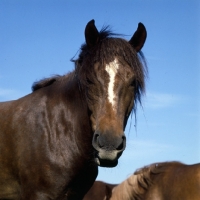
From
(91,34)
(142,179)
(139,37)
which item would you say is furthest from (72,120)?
(142,179)

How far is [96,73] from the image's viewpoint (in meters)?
5.87

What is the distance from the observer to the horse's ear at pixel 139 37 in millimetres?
6469

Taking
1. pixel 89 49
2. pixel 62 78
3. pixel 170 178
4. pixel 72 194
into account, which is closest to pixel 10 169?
pixel 72 194

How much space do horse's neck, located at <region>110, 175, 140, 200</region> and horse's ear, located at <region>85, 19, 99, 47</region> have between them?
281 cm

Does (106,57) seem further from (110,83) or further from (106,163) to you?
(106,163)

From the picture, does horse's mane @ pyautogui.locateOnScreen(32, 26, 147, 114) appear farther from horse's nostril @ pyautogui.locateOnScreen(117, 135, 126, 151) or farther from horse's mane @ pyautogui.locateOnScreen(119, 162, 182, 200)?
horse's mane @ pyautogui.locateOnScreen(119, 162, 182, 200)

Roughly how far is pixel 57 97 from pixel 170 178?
2.72 meters

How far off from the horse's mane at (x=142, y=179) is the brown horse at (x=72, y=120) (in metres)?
2.00

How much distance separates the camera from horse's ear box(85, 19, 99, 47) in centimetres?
621

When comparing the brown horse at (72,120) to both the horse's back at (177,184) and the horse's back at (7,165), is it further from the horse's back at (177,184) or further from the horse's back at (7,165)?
the horse's back at (177,184)

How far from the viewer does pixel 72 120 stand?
244 inches

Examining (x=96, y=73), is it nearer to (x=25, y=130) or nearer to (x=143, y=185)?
(x=25, y=130)

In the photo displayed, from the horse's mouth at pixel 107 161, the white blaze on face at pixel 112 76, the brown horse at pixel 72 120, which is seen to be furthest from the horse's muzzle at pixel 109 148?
the white blaze on face at pixel 112 76

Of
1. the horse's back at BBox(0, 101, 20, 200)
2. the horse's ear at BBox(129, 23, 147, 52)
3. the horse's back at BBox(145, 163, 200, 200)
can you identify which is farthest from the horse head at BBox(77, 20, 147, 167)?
the horse's back at BBox(145, 163, 200, 200)
